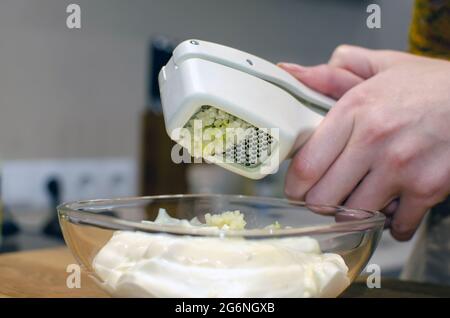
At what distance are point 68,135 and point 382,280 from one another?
3.34ft

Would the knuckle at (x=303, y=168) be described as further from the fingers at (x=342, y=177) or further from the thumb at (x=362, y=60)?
the thumb at (x=362, y=60)

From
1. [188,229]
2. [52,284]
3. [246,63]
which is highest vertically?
[246,63]

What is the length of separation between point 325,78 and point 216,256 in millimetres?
342

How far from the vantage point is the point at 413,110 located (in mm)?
540

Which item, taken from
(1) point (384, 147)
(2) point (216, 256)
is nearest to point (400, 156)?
(1) point (384, 147)

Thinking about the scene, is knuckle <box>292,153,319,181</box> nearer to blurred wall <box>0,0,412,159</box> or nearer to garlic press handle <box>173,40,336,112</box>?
garlic press handle <box>173,40,336,112</box>

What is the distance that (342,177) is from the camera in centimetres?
55

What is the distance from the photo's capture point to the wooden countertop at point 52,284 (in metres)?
0.53

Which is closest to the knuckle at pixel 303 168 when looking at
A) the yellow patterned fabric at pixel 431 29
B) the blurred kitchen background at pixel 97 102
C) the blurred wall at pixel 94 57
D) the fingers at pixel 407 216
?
the fingers at pixel 407 216

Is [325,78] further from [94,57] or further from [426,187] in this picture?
[94,57]

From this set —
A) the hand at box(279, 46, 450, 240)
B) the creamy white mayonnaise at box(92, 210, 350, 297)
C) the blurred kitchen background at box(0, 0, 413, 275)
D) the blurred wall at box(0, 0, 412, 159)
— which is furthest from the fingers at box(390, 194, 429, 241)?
the blurred wall at box(0, 0, 412, 159)
